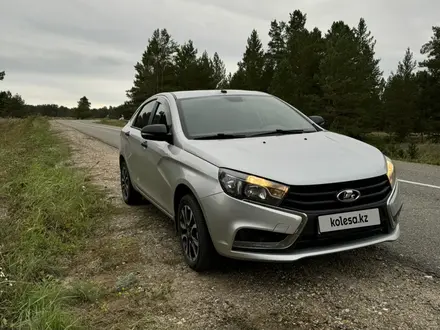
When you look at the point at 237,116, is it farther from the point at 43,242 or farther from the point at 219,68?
the point at 219,68

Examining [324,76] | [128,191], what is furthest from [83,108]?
[128,191]

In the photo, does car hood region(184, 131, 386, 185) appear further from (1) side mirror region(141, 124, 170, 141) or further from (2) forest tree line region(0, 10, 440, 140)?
(2) forest tree line region(0, 10, 440, 140)

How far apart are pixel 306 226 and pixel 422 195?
172 inches

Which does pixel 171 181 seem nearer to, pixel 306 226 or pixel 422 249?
pixel 306 226

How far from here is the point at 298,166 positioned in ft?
10.9

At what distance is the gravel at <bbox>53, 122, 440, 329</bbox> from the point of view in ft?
9.62

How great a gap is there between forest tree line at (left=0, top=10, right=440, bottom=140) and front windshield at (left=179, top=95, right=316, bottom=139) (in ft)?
101

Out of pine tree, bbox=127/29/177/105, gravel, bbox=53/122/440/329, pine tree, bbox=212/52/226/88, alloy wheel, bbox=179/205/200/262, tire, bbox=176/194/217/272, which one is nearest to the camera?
gravel, bbox=53/122/440/329

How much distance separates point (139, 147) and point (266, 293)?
2780 mm

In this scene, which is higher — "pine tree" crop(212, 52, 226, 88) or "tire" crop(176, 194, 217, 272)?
"pine tree" crop(212, 52, 226, 88)

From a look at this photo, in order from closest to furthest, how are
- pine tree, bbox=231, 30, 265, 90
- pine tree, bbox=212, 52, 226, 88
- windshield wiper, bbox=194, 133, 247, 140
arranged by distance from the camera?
windshield wiper, bbox=194, 133, 247, 140 → pine tree, bbox=231, 30, 265, 90 → pine tree, bbox=212, 52, 226, 88

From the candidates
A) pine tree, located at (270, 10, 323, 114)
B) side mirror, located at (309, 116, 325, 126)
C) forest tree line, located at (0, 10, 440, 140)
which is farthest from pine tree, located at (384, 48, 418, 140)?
side mirror, located at (309, 116, 325, 126)

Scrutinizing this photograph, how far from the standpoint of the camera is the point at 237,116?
459 centimetres

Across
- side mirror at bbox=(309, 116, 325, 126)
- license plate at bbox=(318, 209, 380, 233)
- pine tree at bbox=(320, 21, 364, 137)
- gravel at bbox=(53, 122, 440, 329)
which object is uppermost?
pine tree at bbox=(320, 21, 364, 137)
